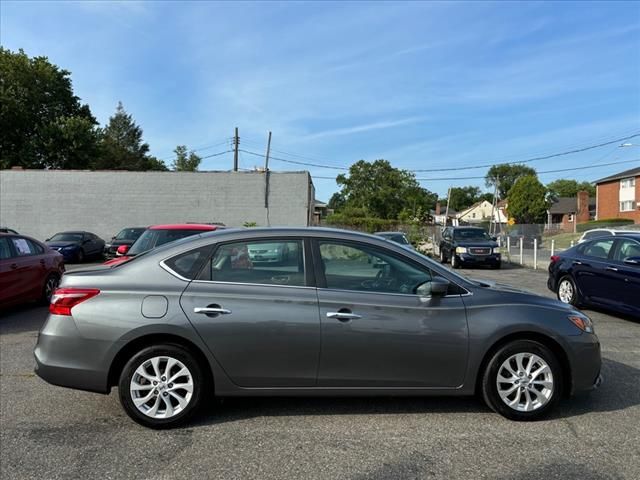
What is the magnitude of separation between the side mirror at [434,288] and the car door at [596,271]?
556cm

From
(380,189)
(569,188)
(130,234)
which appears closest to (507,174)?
(569,188)

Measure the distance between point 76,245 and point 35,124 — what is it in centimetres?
2657

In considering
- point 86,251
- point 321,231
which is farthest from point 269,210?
point 321,231

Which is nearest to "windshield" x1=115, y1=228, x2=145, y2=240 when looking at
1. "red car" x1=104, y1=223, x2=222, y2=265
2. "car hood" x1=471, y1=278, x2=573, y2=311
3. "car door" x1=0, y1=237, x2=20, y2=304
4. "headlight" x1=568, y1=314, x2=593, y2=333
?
"red car" x1=104, y1=223, x2=222, y2=265

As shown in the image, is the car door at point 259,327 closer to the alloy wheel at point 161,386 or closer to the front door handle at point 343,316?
the front door handle at point 343,316

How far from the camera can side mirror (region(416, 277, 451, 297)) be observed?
385 cm

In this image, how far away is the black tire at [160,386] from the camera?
3.77m

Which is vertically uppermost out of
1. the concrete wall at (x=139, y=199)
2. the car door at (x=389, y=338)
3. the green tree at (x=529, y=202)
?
the green tree at (x=529, y=202)

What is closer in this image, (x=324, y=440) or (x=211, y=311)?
(x=324, y=440)

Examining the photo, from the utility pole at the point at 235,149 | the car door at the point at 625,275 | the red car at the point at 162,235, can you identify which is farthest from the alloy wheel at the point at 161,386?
the utility pole at the point at 235,149

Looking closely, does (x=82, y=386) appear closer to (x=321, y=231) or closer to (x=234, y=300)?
(x=234, y=300)

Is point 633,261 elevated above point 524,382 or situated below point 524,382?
above

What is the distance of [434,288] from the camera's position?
384 cm

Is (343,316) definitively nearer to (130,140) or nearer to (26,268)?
(26,268)
